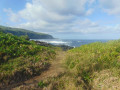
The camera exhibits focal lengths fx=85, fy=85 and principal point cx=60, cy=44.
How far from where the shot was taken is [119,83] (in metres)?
3.22

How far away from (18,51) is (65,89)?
453 centimetres

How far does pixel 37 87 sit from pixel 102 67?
334 centimetres

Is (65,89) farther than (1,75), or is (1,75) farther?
(1,75)

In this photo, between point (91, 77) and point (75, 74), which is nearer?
point (91, 77)

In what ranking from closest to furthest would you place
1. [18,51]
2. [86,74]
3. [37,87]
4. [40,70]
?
[37,87], [86,74], [40,70], [18,51]

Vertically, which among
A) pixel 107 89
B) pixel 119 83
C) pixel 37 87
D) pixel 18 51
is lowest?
pixel 37 87

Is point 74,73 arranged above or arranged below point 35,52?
below

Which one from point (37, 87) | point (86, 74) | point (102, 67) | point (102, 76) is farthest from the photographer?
point (102, 67)

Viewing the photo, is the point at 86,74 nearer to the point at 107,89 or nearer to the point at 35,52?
the point at 107,89

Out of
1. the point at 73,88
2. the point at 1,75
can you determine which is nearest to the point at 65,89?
the point at 73,88

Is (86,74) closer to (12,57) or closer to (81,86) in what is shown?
(81,86)

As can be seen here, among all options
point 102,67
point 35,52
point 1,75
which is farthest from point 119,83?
point 35,52

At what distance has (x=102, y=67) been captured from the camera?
4.45 meters

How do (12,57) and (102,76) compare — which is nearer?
(102,76)
